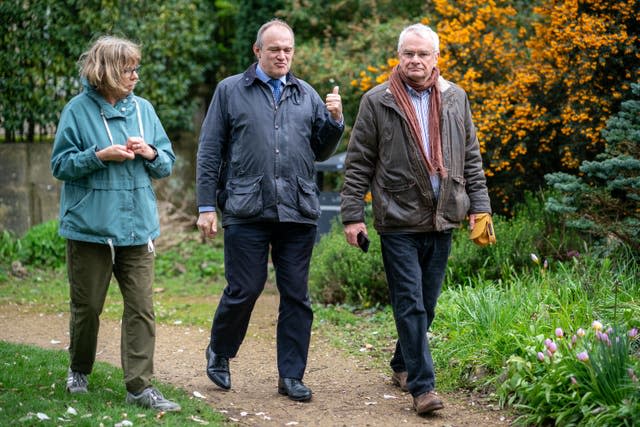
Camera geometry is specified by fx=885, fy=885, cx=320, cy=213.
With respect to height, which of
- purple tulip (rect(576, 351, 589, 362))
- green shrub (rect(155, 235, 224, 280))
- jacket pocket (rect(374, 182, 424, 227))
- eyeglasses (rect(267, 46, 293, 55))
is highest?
eyeglasses (rect(267, 46, 293, 55))

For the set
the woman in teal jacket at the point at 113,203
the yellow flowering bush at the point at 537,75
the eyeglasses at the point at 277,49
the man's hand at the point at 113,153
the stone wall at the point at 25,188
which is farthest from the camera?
the stone wall at the point at 25,188

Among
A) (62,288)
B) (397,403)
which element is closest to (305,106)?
(397,403)

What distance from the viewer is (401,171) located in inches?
191

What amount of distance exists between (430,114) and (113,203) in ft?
5.84

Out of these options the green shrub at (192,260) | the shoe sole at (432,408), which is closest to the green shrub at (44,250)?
the green shrub at (192,260)

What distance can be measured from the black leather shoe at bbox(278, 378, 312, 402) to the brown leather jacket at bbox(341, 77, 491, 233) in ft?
3.28

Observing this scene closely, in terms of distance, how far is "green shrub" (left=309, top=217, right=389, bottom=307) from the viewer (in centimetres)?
768

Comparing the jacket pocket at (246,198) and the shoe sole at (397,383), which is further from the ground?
the jacket pocket at (246,198)

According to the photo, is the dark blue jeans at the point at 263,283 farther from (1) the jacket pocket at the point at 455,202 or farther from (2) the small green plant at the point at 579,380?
(2) the small green plant at the point at 579,380

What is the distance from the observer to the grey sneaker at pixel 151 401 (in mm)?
4605

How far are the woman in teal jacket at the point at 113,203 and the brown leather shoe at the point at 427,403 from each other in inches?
50.7

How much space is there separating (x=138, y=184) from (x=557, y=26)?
14.9 feet

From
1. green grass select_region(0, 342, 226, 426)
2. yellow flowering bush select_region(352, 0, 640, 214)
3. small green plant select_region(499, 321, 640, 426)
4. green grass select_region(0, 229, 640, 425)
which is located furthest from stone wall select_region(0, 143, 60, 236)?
small green plant select_region(499, 321, 640, 426)

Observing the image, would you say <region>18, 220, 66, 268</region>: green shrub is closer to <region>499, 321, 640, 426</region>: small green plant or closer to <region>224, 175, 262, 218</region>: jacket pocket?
<region>224, 175, 262, 218</region>: jacket pocket
